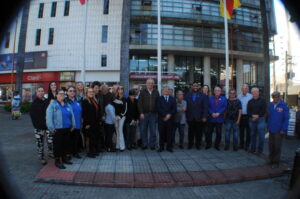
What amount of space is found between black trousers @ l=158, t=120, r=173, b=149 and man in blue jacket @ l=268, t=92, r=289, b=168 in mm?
2815

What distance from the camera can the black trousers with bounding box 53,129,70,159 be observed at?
4.64 meters

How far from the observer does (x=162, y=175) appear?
14.3 feet

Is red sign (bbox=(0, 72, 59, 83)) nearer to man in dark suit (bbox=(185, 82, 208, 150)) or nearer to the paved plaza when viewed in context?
the paved plaza

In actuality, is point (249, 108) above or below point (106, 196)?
above

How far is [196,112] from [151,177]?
3.09 meters

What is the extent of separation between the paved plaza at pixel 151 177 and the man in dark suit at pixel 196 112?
1.10 m

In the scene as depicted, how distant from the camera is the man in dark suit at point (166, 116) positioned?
21.0 ft

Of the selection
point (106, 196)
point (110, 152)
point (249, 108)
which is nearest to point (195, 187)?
point (106, 196)

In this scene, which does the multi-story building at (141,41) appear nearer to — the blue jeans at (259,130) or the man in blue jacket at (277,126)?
the blue jeans at (259,130)

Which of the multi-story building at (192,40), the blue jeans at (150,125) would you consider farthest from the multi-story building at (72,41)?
the blue jeans at (150,125)

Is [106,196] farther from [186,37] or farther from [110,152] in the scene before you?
[186,37]

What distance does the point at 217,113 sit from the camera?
656 centimetres

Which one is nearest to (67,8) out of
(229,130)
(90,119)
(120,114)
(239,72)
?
(239,72)

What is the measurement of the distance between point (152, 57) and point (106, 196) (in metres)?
22.7
